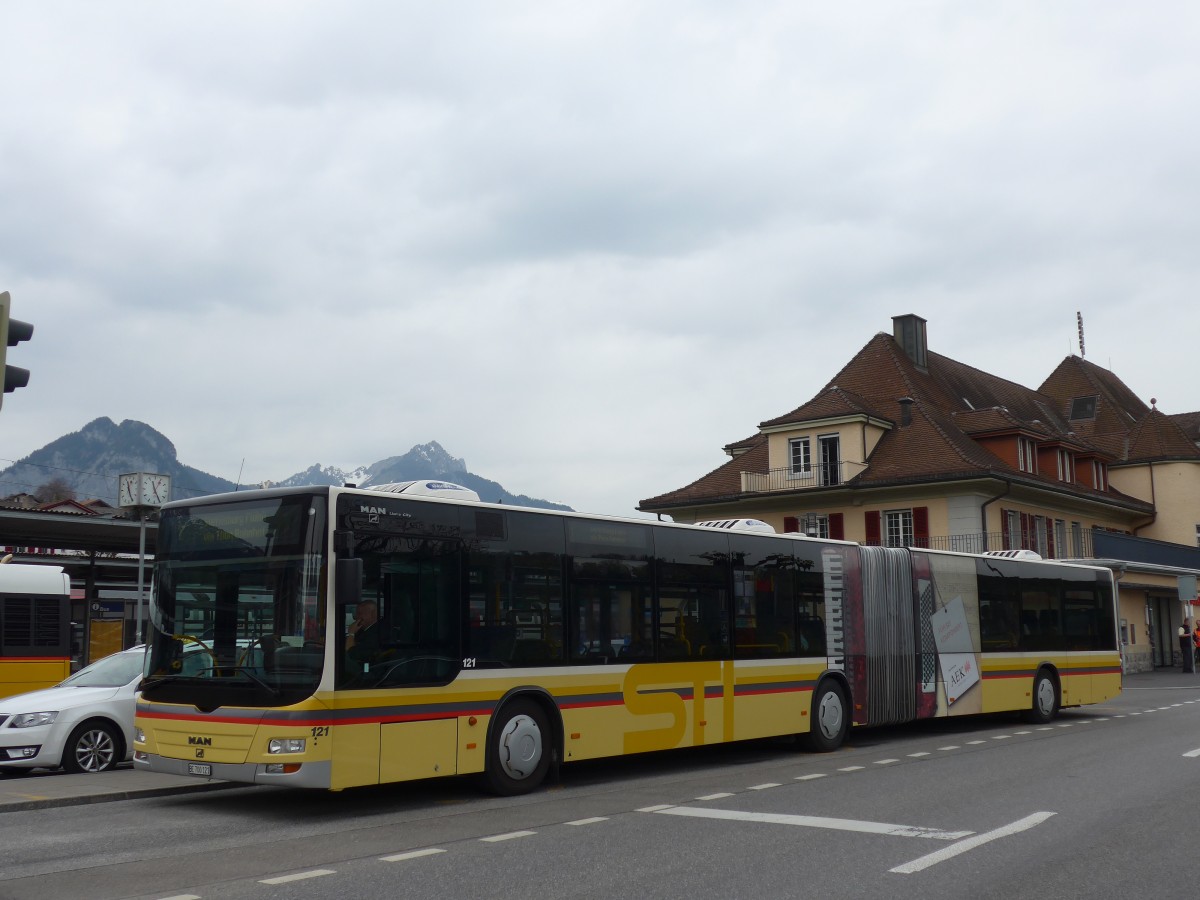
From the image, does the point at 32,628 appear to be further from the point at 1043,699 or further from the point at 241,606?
the point at 1043,699

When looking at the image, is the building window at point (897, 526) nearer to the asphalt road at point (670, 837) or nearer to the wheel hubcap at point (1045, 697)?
the wheel hubcap at point (1045, 697)

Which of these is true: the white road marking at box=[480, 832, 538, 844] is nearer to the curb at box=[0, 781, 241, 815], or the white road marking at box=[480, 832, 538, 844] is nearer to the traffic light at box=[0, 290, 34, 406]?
the curb at box=[0, 781, 241, 815]

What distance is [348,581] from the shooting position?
10586 mm

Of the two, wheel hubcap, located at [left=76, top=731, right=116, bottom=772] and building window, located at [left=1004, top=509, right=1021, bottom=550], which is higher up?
building window, located at [left=1004, top=509, right=1021, bottom=550]

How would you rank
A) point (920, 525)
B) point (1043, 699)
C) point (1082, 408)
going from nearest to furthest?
point (1043, 699)
point (920, 525)
point (1082, 408)

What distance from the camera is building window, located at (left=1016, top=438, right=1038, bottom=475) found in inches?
1941

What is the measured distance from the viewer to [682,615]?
14.6m

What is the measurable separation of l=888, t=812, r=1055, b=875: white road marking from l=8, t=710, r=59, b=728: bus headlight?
→ 32.8 feet

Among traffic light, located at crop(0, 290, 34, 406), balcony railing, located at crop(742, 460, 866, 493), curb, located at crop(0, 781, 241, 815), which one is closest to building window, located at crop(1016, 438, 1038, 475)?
balcony railing, located at crop(742, 460, 866, 493)

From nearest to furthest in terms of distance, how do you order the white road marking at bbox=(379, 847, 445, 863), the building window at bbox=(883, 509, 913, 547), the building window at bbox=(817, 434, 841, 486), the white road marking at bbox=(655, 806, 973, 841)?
the white road marking at bbox=(379, 847, 445, 863)
the white road marking at bbox=(655, 806, 973, 841)
the building window at bbox=(883, 509, 913, 547)
the building window at bbox=(817, 434, 841, 486)

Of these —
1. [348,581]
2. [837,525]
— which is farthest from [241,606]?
[837,525]

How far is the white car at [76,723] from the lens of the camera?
1404cm

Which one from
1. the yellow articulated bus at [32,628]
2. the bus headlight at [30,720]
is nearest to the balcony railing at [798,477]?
the yellow articulated bus at [32,628]

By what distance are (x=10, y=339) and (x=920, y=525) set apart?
133 feet
